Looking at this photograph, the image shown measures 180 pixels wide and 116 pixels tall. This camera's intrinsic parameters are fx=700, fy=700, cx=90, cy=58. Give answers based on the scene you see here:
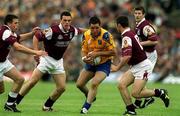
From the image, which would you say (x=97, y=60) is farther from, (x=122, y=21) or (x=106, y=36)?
(x=122, y=21)

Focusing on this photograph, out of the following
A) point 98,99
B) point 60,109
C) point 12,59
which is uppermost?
point 60,109

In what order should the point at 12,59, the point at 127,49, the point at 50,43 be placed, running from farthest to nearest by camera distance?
1. the point at 12,59
2. the point at 50,43
3. the point at 127,49

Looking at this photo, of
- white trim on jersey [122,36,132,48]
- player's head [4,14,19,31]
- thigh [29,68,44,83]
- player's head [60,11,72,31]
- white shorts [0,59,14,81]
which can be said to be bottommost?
thigh [29,68,44,83]

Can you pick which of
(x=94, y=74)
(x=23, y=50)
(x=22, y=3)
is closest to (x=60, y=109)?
(x=94, y=74)

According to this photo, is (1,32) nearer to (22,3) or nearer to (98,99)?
(98,99)

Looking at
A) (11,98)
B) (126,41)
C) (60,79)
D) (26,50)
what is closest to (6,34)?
(26,50)

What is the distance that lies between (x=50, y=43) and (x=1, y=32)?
5.16 ft

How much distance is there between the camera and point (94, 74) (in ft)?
61.0

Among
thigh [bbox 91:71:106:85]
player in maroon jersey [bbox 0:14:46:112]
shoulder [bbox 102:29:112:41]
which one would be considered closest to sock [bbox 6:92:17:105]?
player in maroon jersey [bbox 0:14:46:112]

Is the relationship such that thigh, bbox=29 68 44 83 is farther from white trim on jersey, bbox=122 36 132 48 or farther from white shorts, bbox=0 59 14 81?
white trim on jersey, bbox=122 36 132 48

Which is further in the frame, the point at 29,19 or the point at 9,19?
the point at 29,19

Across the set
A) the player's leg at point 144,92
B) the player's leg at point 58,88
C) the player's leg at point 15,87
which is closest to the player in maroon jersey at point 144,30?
the player's leg at point 144,92

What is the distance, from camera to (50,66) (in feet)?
60.7

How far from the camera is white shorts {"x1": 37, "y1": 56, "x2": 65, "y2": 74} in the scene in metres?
18.5
